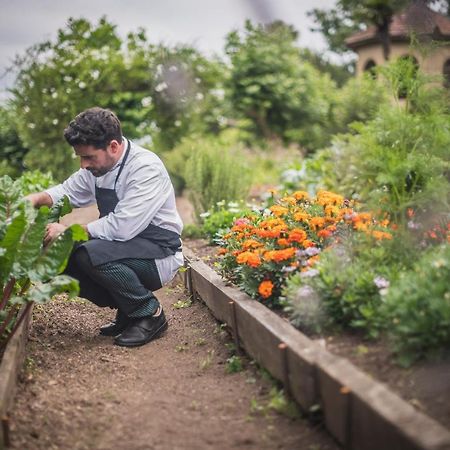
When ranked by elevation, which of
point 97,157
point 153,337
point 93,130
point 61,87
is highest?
point 61,87

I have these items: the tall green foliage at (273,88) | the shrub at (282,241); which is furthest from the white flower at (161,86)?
the shrub at (282,241)

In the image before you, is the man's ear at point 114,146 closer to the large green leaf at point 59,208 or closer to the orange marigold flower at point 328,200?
the large green leaf at point 59,208

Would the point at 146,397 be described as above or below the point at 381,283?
below

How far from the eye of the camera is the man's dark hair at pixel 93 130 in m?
3.99

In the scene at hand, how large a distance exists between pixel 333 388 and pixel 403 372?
0.35m

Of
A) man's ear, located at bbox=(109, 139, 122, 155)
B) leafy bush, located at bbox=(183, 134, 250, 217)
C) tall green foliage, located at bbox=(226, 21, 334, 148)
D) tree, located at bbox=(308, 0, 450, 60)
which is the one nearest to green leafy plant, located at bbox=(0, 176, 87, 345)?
man's ear, located at bbox=(109, 139, 122, 155)

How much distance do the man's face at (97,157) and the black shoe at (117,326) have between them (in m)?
1.02

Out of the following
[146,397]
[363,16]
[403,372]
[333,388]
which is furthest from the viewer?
[363,16]

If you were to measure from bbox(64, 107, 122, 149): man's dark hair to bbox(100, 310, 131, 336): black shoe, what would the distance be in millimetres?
1195

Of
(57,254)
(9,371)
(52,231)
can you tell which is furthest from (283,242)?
(9,371)

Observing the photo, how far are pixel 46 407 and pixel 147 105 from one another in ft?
27.9

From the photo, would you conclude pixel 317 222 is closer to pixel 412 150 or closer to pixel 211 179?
pixel 412 150

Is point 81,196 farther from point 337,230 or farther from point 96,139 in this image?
point 337,230

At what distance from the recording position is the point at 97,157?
410 cm
